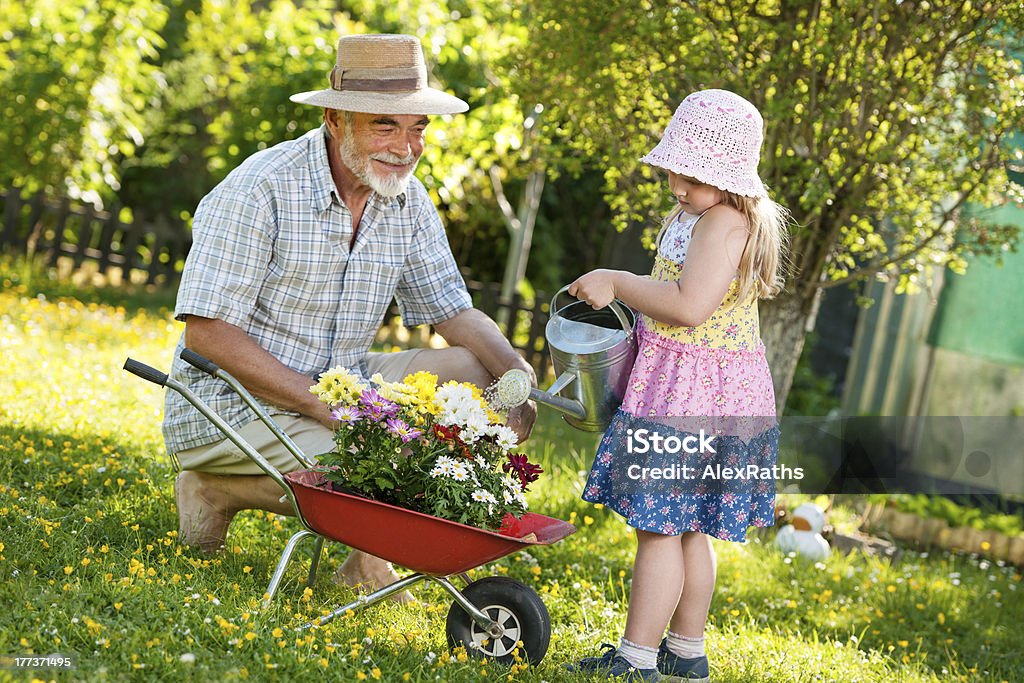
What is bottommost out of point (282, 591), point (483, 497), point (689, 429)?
point (282, 591)

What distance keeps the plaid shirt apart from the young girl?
87 centimetres

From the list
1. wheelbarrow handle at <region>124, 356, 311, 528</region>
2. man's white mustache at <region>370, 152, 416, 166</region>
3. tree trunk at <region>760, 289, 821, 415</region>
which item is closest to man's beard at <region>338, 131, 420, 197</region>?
man's white mustache at <region>370, 152, 416, 166</region>

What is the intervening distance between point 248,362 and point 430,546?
2.80 feet

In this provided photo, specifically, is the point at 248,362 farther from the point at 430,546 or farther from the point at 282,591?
the point at 430,546

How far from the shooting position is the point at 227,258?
331 cm

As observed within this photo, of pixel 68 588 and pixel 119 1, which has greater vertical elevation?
pixel 119 1

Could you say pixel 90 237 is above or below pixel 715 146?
below

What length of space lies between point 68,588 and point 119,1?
21.1 ft

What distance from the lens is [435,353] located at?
3641 millimetres

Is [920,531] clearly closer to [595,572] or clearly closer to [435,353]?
[595,572]

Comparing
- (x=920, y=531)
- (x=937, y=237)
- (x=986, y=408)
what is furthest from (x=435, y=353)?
(x=986, y=408)

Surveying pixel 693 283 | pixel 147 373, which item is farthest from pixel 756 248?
pixel 147 373

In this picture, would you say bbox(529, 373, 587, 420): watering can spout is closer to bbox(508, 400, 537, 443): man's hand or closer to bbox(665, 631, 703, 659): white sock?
bbox(508, 400, 537, 443): man's hand

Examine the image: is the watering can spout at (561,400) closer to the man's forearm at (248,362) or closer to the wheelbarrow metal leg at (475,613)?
the wheelbarrow metal leg at (475,613)
